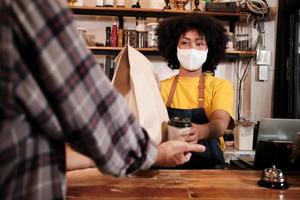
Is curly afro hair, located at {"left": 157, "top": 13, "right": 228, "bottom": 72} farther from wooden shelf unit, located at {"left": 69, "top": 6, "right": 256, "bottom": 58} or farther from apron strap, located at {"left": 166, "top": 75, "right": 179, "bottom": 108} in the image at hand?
wooden shelf unit, located at {"left": 69, "top": 6, "right": 256, "bottom": 58}

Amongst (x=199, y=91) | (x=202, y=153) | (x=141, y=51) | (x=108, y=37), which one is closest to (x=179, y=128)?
(x=202, y=153)

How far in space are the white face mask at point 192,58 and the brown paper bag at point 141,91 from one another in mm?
596

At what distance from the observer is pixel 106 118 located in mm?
546

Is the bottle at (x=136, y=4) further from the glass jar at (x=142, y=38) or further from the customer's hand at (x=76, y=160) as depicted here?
the customer's hand at (x=76, y=160)

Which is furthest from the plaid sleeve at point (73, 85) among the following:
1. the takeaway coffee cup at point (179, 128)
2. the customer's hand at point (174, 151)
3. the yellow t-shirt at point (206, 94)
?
A: the yellow t-shirt at point (206, 94)

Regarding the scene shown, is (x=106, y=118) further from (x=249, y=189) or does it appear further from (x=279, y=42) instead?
(x=279, y=42)

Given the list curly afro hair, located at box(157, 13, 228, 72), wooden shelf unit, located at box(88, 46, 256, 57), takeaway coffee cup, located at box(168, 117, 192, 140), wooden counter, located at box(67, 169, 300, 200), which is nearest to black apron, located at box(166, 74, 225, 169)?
curly afro hair, located at box(157, 13, 228, 72)

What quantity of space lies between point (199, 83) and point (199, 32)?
0.29 meters

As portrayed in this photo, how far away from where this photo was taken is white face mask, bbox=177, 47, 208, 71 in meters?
1.90

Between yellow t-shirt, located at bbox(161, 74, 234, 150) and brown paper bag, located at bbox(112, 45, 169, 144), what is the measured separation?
1.77 feet

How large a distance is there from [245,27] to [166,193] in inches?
105

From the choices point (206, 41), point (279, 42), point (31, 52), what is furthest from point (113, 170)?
point (279, 42)

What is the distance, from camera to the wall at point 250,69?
3303 millimetres

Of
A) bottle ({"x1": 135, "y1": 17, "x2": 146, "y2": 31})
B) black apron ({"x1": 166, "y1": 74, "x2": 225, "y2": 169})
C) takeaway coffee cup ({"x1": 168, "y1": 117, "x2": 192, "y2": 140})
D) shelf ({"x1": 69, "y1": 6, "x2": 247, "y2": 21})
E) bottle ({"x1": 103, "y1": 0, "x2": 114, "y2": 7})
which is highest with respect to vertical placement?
bottle ({"x1": 103, "y1": 0, "x2": 114, "y2": 7})
